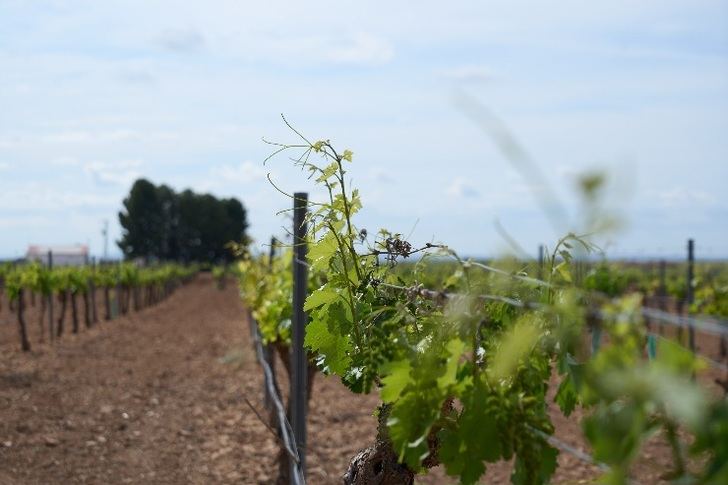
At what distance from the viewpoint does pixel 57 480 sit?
7.53 metres

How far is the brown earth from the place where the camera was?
800 centimetres

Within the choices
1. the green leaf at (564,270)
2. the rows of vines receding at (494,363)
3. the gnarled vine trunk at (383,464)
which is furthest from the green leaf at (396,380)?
the gnarled vine trunk at (383,464)

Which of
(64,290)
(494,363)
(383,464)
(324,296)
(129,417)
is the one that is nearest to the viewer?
(494,363)

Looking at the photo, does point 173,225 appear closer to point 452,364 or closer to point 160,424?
point 160,424

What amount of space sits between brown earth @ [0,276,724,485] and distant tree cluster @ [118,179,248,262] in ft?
276

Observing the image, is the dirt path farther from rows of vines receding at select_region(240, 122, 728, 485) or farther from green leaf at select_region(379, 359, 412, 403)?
green leaf at select_region(379, 359, 412, 403)

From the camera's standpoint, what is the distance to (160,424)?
10203 millimetres

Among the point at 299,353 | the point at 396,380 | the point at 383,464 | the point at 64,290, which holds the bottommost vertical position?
the point at 64,290

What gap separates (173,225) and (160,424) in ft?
309

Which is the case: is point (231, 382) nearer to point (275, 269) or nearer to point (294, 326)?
point (275, 269)

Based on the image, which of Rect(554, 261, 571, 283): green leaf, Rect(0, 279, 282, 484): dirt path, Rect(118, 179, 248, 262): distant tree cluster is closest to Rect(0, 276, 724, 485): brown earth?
Rect(0, 279, 282, 484): dirt path

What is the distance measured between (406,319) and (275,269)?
9.07m

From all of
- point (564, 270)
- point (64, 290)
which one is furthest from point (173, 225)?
point (564, 270)

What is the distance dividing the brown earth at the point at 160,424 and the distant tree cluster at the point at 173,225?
84.2 metres
